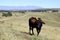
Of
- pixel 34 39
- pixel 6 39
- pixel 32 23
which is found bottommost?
pixel 32 23

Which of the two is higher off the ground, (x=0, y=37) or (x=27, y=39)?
(x=0, y=37)

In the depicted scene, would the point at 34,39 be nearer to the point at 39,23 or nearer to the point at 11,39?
the point at 11,39

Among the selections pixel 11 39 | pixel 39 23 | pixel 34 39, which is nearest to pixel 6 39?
pixel 11 39

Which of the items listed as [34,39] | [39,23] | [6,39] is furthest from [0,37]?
[39,23]

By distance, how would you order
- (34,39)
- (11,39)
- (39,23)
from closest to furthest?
(11,39), (34,39), (39,23)

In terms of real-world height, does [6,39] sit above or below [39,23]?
above

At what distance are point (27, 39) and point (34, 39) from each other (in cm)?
104

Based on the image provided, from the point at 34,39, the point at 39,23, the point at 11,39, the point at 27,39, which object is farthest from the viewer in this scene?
the point at 39,23

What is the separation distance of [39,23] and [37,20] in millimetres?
517

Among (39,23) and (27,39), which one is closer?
(27,39)

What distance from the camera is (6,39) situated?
11.9 m

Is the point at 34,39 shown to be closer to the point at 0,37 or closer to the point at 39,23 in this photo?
the point at 0,37

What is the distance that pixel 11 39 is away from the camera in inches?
464

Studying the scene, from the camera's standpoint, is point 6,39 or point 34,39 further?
point 34,39
